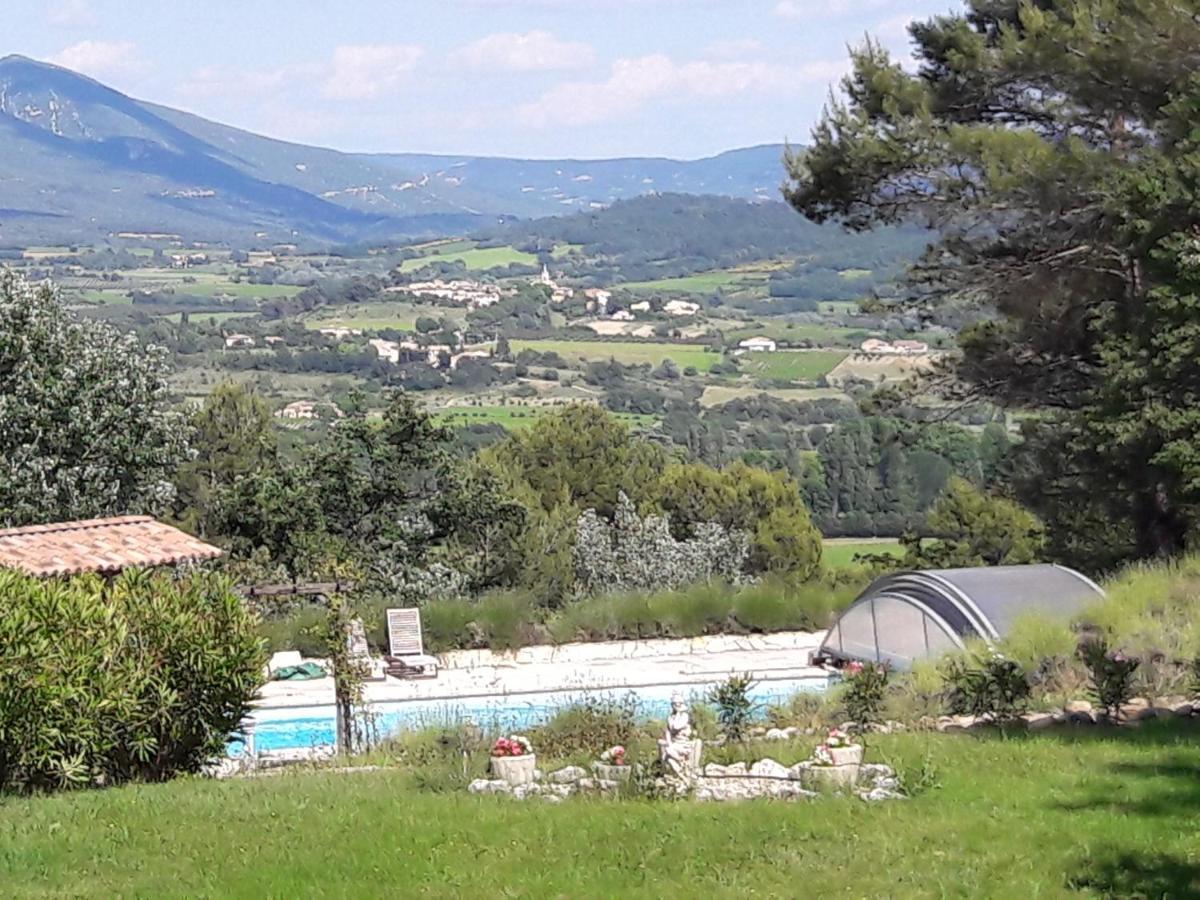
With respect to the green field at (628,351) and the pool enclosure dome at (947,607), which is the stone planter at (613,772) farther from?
the green field at (628,351)

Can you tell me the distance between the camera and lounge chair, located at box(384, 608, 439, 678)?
14.0m

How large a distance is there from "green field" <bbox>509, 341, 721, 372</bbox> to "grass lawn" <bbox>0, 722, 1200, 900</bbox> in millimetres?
75396

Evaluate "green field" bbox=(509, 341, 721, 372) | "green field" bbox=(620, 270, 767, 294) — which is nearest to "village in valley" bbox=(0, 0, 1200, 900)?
"green field" bbox=(509, 341, 721, 372)

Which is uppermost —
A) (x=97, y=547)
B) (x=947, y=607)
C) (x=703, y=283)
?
(x=97, y=547)

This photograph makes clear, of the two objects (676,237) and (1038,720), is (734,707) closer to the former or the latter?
(1038,720)

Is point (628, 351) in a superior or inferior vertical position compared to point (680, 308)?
inferior

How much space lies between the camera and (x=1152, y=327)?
13945 millimetres

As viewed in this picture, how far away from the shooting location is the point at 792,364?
81.2 metres

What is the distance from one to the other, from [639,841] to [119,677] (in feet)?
9.85

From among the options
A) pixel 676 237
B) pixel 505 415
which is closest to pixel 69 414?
pixel 505 415

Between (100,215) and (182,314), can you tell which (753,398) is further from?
(100,215)

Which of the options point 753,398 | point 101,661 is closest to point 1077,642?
point 101,661

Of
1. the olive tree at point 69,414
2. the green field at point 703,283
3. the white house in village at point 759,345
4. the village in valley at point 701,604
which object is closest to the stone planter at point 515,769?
the village in valley at point 701,604

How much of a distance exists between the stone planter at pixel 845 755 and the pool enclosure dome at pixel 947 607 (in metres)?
4.37
